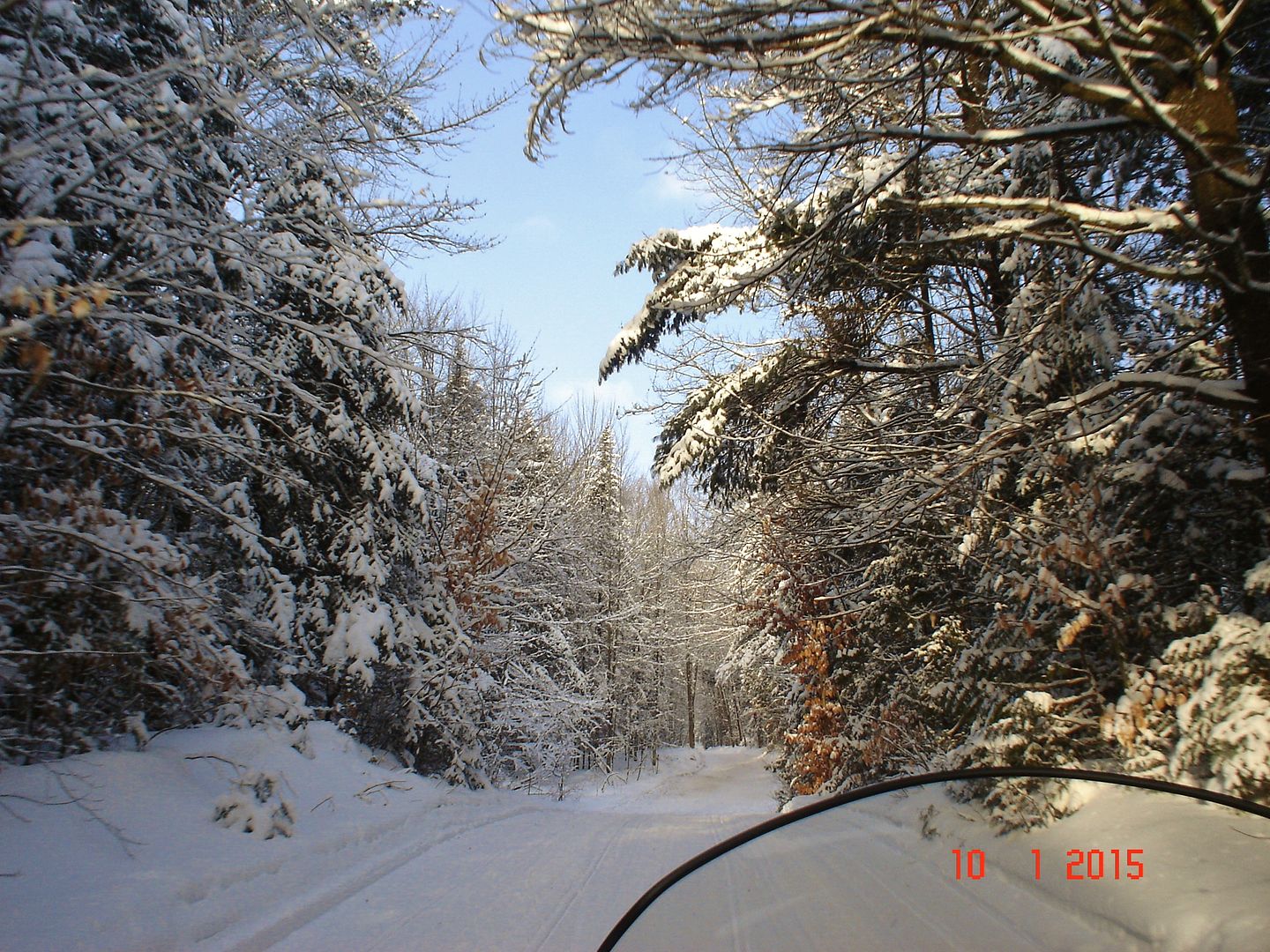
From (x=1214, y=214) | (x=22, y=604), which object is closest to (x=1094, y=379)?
(x=1214, y=214)

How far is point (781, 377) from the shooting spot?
788cm

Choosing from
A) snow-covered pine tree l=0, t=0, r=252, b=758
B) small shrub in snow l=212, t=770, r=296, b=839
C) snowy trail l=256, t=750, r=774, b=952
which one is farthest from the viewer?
small shrub in snow l=212, t=770, r=296, b=839

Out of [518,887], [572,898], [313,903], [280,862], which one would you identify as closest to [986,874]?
[572,898]

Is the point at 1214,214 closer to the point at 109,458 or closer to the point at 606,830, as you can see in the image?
the point at 109,458

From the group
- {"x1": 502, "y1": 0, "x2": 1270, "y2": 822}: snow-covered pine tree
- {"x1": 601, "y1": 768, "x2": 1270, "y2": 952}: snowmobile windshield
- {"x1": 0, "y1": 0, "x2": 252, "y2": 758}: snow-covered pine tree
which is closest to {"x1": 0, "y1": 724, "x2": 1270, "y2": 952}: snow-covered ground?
{"x1": 601, "y1": 768, "x2": 1270, "y2": 952}: snowmobile windshield

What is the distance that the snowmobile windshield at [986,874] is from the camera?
0.90 m

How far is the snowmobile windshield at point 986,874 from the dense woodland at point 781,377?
0.33 ft

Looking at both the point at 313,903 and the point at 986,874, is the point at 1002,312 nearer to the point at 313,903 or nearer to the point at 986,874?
the point at 986,874

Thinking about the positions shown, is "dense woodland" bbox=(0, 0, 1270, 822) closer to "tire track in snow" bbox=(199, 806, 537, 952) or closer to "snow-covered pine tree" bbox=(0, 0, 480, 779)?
"snow-covered pine tree" bbox=(0, 0, 480, 779)

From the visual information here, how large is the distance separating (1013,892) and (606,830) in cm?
764

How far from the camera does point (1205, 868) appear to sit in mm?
920

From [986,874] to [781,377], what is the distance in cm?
714

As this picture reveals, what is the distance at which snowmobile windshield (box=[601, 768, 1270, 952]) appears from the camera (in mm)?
902
